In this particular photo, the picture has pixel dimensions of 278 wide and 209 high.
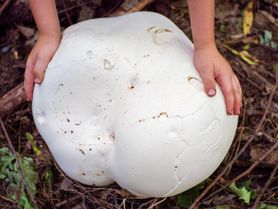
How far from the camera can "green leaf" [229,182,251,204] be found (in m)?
2.33

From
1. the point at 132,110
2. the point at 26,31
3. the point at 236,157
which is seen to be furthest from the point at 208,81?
the point at 26,31

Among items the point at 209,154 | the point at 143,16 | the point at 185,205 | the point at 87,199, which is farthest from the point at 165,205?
the point at 143,16

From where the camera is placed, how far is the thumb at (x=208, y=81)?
194 cm

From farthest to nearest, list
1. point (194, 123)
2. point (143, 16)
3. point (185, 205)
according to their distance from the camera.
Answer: point (185, 205)
point (143, 16)
point (194, 123)

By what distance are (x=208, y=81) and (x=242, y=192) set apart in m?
0.63

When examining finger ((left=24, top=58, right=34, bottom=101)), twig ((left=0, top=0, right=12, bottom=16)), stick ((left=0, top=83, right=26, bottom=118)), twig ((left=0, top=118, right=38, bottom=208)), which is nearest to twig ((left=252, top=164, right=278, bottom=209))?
twig ((left=0, top=118, right=38, bottom=208))

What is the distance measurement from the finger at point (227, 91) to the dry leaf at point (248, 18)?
879mm

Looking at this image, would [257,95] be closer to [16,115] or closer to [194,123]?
[194,123]

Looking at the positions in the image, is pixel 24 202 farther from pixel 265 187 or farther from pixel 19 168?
pixel 265 187

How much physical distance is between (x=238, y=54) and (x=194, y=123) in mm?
950

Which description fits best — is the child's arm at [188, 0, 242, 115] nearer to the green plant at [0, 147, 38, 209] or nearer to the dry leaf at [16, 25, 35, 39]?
the green plant at [0, 147, 38, 209]

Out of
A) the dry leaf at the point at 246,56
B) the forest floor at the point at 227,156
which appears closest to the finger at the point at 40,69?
the forest floor at the point at 227,156

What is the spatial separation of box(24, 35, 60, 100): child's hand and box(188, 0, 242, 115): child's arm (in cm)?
54

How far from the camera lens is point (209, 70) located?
1.98 meters
